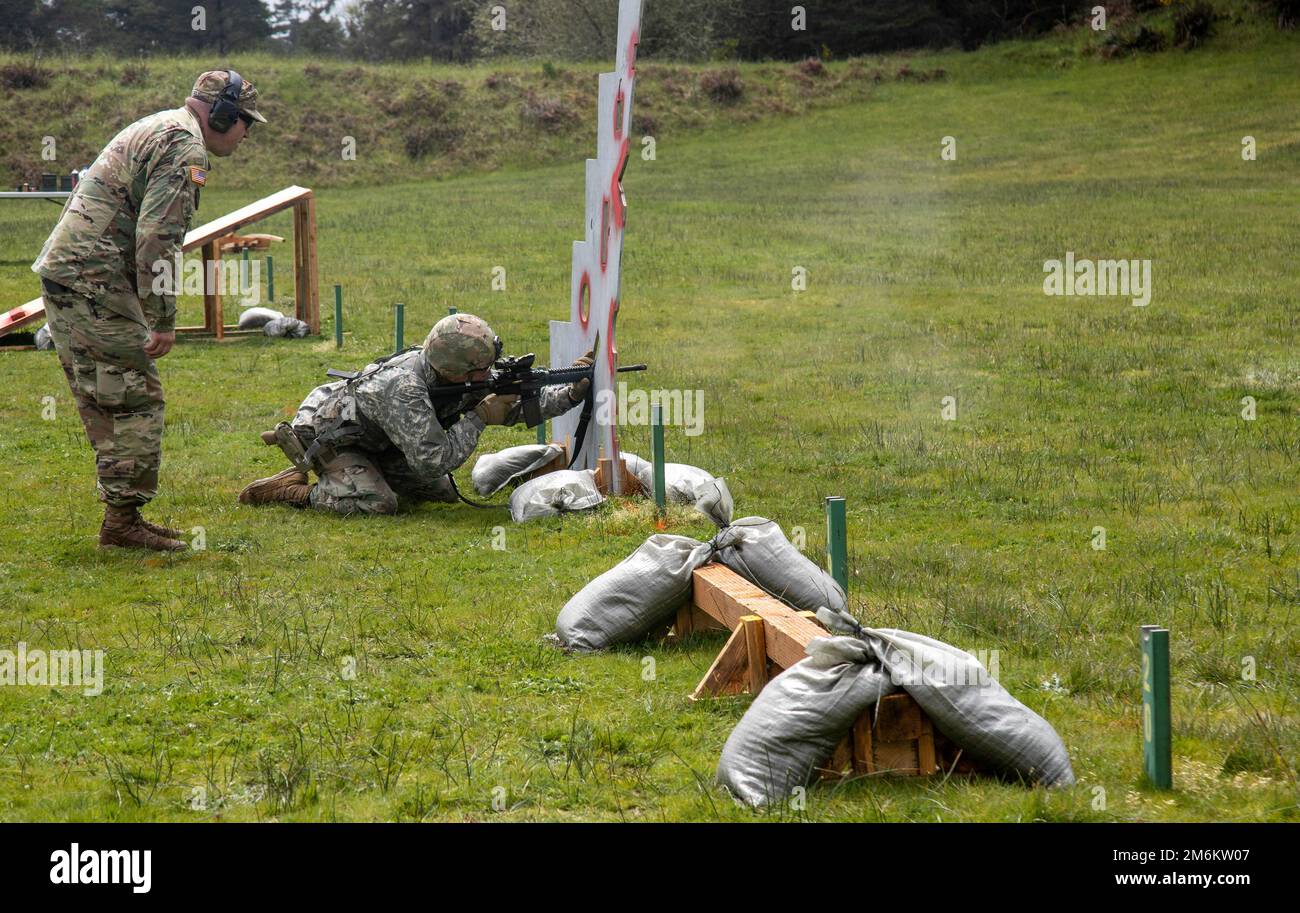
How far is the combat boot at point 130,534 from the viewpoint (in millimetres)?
7992

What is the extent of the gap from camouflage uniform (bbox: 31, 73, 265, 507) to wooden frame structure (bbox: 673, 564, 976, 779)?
11.2 feet

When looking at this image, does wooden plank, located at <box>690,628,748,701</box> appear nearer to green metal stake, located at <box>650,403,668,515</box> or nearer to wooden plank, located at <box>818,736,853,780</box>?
wooden plank, located at <box>818,736,853,780</box>

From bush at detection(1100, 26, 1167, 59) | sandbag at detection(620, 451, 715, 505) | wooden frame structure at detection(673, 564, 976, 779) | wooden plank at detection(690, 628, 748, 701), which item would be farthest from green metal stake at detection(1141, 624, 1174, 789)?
bush at detection(1100, 26, 1167, 59)

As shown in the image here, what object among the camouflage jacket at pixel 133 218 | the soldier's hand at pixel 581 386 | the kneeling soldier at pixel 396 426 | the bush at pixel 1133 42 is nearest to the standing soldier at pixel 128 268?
the camouflage jacket at pixel 133 218

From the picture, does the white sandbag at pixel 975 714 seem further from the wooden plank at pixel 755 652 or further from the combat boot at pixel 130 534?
the combat boot at pixel 130 534

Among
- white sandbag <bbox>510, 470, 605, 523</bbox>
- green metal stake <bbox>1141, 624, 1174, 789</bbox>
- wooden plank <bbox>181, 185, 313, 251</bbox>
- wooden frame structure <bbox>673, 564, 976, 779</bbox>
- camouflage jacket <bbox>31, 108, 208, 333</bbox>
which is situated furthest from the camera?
wooden plank <bbox>181, 185, 313, 251</bbox>

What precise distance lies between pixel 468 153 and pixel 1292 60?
966 inches

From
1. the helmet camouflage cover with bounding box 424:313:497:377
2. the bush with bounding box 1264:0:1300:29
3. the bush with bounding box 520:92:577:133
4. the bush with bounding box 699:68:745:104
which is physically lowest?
the helmet camouflage cover with bounding box 424:313:497:377

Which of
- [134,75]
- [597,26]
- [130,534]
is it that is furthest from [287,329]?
[597,26]

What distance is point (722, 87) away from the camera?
46.6 metres

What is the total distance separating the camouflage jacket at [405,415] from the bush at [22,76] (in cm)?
3844

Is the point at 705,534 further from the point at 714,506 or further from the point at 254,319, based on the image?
the point at 254,319

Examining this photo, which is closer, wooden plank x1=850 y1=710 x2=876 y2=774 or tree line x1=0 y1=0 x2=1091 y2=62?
wooden plank x1=850 y1=710 x2=876 y2=774

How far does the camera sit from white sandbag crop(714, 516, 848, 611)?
6141 millimetres
